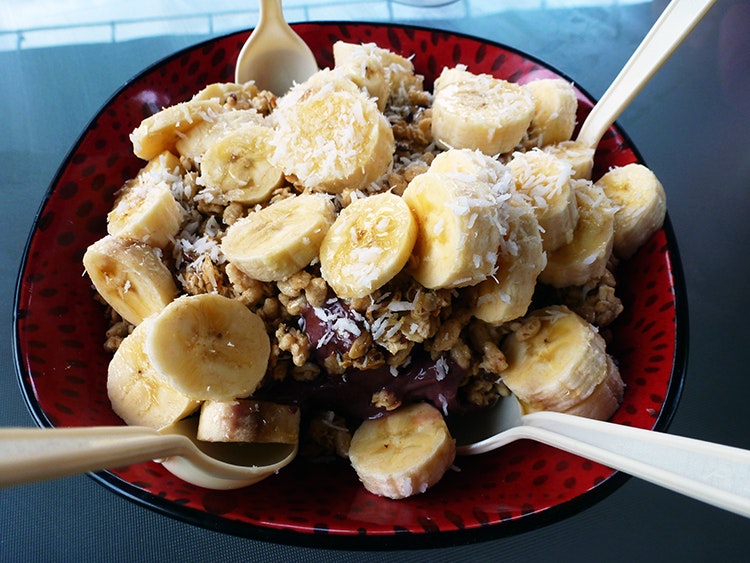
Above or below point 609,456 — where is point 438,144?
above

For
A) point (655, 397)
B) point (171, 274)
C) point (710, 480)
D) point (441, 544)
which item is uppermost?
point (710, 480)

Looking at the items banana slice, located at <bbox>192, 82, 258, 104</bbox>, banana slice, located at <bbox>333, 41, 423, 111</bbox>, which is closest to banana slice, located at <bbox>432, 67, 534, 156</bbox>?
banana slice, located at <bbox>333, 41, 423, 111</bbox>

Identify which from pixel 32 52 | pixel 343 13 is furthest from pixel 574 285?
pixel 32 52

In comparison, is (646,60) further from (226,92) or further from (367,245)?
(226,92)

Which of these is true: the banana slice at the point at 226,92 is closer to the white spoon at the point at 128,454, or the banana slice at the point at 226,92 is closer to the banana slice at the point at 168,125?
the banana slice at the point at 168,125

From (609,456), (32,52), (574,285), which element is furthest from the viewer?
(32,52)

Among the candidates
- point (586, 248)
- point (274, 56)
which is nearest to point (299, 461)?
point (586, 248)

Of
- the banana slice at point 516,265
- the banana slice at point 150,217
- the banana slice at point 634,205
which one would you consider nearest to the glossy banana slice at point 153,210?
the banana slice at point 150,217

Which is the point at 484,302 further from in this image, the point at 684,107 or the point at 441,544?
the point at 684,107
